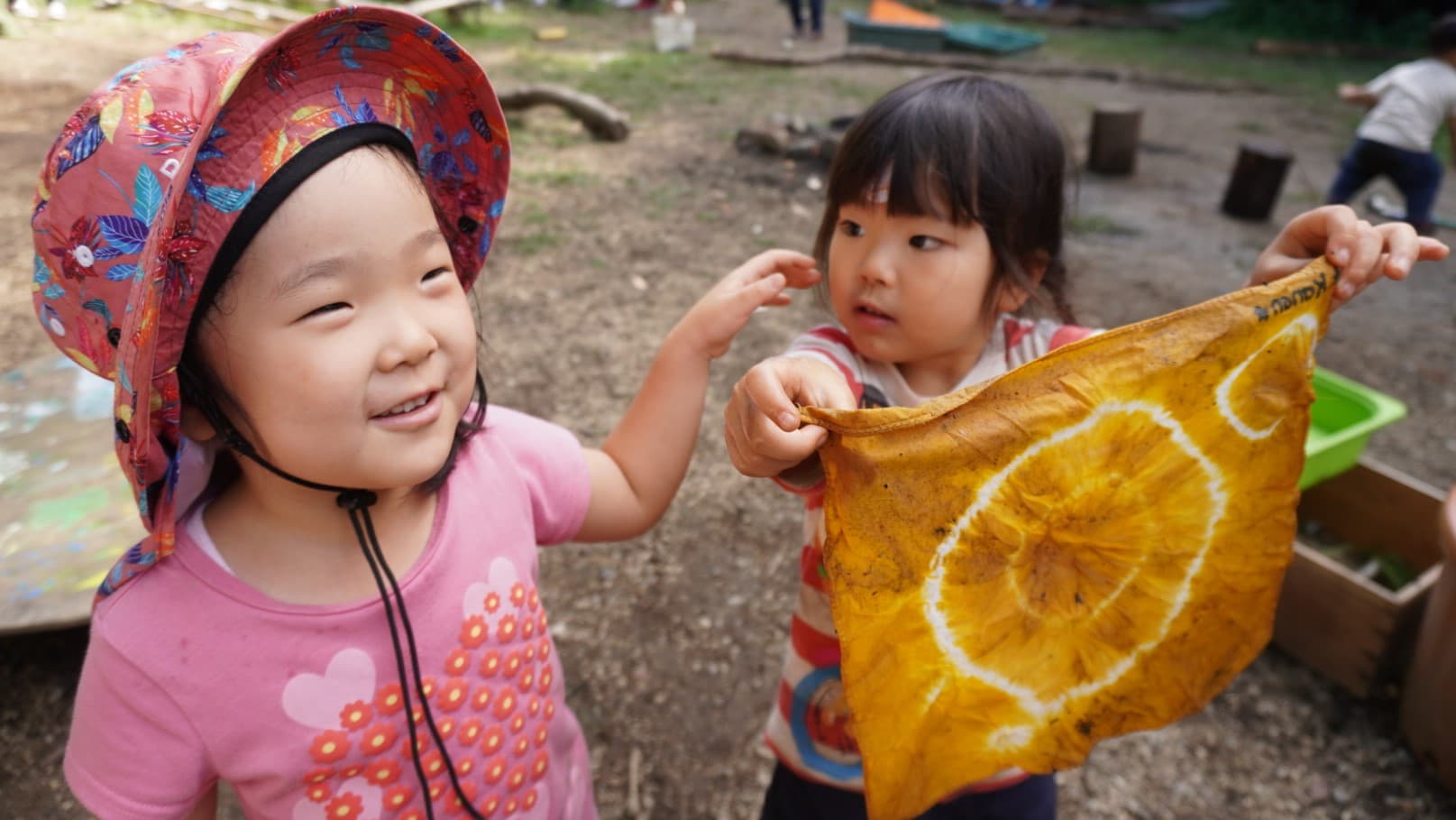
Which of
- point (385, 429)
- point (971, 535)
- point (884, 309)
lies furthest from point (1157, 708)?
point (385, 429)

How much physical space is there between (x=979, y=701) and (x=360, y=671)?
88cm

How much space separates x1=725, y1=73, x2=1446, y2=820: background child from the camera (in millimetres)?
1369

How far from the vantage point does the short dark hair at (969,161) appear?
1.37 meters

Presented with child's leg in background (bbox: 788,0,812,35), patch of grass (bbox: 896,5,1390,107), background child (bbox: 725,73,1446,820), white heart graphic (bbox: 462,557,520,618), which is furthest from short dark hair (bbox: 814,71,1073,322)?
child's leg in background (bbox: 788,0,812,35)

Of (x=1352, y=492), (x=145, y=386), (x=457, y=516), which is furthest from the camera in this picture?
A: (x=1352, y=492)

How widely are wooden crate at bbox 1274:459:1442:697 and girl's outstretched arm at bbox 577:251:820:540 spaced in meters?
2.12

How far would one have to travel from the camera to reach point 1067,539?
132cm

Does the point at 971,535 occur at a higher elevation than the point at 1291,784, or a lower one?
higher

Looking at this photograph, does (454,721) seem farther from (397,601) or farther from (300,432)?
(300,432)

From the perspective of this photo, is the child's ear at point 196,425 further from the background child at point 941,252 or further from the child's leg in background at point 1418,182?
the child's leg in background at point 1418,182

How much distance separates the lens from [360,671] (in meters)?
1.16

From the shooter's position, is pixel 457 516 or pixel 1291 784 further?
pixel 1291 784

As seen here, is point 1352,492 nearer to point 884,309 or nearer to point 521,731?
point 884,309

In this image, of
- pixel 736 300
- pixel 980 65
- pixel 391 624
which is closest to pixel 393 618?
pixel 391 624
